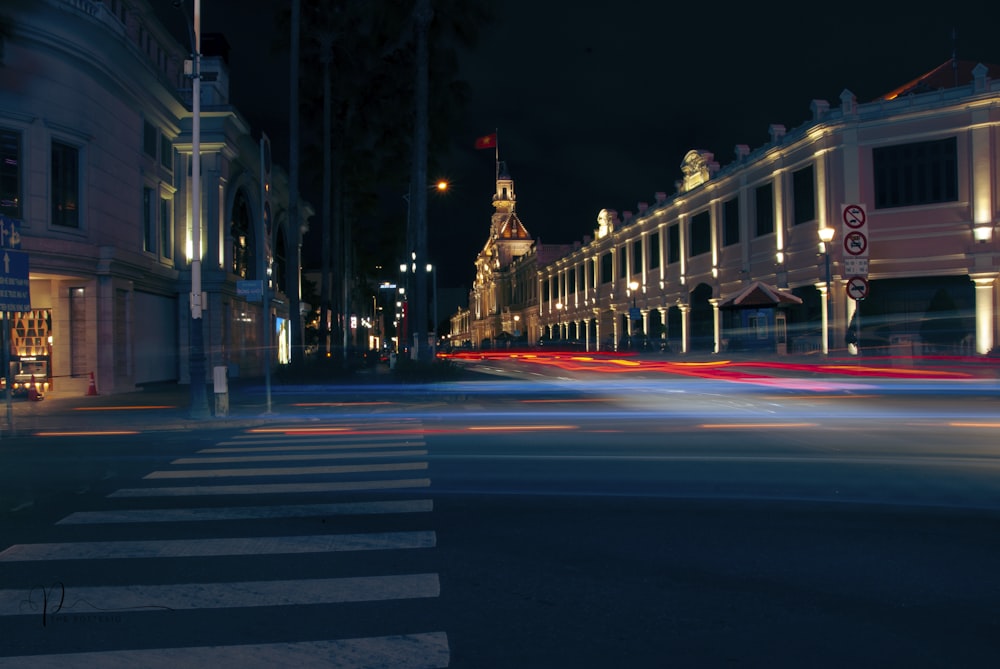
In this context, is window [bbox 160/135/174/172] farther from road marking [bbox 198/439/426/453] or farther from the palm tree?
road marking [bbox 198/439/426/453]

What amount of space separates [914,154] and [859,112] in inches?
117

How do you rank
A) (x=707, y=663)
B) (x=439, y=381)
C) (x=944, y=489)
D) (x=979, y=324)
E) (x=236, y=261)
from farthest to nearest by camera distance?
(x=236, y=261), (x=979, y=324), (x=439, y=381), (x=944, y=489), (x=707, y=663)

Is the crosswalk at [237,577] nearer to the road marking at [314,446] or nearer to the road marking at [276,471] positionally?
the road marking at [276,471]

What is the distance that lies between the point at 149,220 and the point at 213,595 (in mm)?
28823

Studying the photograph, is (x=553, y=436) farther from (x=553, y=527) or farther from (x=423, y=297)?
(x=423, y=297)

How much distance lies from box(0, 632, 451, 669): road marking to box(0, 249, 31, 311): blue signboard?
13.9m

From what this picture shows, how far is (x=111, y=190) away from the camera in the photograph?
27.1 m

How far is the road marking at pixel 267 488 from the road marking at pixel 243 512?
851 mm

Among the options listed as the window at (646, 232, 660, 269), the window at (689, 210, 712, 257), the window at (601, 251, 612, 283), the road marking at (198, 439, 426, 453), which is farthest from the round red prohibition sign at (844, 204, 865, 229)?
the window at (601, 251, 612, 283)

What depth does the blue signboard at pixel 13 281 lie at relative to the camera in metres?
16.3

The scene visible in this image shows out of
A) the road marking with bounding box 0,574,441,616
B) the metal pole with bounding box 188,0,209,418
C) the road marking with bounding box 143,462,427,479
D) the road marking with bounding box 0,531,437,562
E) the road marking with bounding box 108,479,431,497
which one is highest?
the metal pole with bounding box 188,0,209,418

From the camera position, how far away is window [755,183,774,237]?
1695 inches

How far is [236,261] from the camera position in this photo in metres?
39.2

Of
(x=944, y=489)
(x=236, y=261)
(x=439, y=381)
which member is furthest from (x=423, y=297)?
(x=944, y=489)
